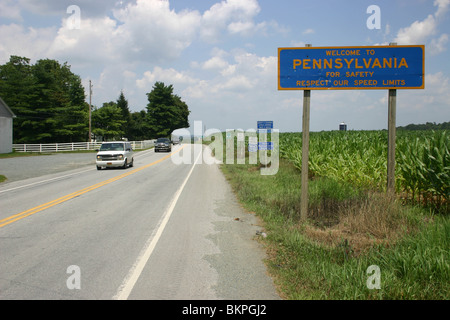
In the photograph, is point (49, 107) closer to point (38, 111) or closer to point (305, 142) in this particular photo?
point (38, 111)

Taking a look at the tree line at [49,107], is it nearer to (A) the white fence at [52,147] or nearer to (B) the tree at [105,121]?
(B) the tree at [105,121]

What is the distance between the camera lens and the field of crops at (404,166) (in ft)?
26.7

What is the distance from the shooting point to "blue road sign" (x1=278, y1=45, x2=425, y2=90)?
8.16 meters

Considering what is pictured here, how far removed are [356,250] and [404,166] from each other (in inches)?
170

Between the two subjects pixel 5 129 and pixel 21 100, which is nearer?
pixel 5 129

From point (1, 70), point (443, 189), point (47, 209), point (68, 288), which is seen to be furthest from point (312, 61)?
point (1, 70)

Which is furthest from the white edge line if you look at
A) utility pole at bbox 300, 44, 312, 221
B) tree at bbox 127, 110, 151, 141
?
tree at bbox 127, 110, 151, 141

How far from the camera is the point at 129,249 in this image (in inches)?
249

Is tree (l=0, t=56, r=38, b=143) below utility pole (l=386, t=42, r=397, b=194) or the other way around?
the other way around

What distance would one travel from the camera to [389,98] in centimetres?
846

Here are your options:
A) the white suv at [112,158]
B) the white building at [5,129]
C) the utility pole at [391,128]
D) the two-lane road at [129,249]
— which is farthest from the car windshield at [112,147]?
the white building at [5,129]

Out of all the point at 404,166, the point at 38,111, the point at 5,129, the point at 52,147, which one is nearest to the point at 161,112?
the point at 38,111

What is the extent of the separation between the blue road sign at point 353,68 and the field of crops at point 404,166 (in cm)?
172

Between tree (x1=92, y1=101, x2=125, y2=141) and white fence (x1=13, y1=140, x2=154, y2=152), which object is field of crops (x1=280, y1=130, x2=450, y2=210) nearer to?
white fence (x1=13, y1=140, x2=154, y2=152)
